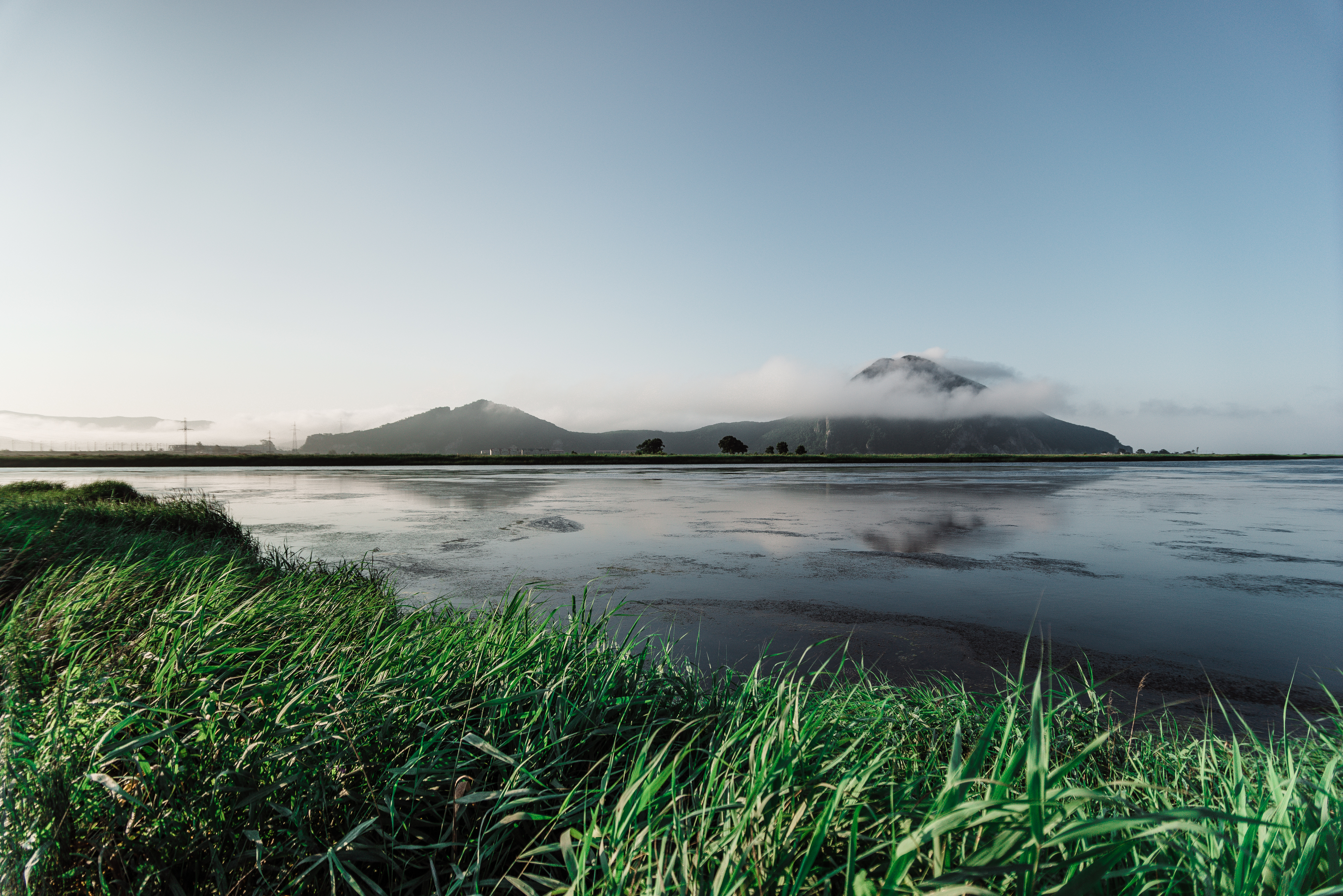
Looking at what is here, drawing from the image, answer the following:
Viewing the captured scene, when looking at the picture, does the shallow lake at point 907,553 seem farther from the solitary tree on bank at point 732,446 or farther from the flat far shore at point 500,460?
the solitary tree on bank at point 732,446

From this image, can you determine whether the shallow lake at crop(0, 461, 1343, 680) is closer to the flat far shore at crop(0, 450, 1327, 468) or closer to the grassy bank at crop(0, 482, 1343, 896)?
the grassy bank at crop(0, 482, 1343, 896)

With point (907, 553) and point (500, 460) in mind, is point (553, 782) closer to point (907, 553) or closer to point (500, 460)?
point (907, 553)

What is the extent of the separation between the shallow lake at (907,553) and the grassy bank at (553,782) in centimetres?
424

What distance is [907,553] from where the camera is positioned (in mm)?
13383

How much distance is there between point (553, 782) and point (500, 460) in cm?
8404

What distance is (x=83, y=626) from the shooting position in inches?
165

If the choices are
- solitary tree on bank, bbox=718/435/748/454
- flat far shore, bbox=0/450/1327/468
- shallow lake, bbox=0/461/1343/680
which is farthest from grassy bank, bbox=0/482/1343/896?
solitary tree on bank, bbox=718/435/748/454

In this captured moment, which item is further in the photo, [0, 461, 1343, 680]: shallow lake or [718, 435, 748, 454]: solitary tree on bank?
[718, 435, 748, 454]: solitary tree on bank

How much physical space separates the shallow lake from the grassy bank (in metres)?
4.24

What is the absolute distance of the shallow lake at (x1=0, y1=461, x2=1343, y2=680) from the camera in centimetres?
827

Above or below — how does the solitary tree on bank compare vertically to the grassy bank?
above

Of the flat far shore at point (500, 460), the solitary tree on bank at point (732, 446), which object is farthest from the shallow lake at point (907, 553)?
the solitary tree on bank at point (732, 446)

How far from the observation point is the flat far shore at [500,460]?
6806cm

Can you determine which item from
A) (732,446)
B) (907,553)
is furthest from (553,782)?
(732,446)
